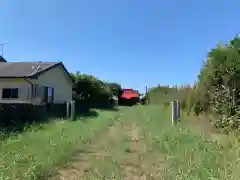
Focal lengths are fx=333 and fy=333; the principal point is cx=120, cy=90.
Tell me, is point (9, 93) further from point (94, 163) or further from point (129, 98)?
point (129, 98)

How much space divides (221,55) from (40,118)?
343 inches

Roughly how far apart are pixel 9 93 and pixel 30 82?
1.91m

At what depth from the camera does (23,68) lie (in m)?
24.0

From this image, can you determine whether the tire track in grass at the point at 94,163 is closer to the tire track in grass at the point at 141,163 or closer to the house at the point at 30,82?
the tire track in grass at the point at 141,163

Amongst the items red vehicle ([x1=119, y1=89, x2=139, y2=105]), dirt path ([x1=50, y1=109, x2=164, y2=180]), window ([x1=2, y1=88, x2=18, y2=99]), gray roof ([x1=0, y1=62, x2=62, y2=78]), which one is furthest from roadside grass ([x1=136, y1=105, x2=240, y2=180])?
red vehicle ([x1=119, y1=89, x2=139, y2=105])

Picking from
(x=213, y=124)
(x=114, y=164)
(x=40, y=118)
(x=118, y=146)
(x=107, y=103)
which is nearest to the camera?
(x=114, y=164)

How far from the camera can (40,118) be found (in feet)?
51.1

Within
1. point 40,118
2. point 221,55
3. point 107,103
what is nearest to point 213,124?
point 221,55

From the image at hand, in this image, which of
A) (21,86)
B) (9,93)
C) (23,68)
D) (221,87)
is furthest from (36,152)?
(23,68)

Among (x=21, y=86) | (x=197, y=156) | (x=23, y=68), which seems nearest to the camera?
(x=197, y=156)

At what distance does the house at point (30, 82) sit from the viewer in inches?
865

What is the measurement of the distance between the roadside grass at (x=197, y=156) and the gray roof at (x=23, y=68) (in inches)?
559

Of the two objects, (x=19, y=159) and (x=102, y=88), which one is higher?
(x=102, y=88)

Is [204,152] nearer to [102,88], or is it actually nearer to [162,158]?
[162,158]
